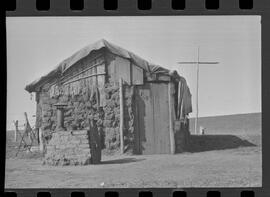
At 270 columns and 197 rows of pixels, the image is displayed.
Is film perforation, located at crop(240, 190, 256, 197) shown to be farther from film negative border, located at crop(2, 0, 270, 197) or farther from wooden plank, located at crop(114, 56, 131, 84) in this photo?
wooden plank, located at crop(114, 56, 131, 84)

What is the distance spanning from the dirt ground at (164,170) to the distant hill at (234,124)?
6 centimetres

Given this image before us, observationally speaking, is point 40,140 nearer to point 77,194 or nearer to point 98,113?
point 98,113

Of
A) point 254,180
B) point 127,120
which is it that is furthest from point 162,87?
point 254,180

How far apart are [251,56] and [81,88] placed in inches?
127

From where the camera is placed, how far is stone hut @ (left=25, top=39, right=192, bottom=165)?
10953mm

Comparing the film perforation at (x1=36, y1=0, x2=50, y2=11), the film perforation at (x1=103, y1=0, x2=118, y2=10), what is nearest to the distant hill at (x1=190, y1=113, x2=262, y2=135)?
the film perforation at (x1=103, y1=0, x2=118, y2=10)

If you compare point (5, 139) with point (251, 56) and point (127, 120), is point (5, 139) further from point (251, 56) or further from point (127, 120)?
point (251, 56)

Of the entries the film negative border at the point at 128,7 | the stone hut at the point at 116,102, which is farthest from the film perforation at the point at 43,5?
the stone hut at the point at 116,102

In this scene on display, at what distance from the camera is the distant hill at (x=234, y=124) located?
34.8 ft

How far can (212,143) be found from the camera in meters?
11.0

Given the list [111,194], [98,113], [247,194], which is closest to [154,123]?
[98,113]

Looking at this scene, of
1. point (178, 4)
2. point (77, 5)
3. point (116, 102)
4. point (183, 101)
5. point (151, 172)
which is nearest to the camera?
point (178, 4)

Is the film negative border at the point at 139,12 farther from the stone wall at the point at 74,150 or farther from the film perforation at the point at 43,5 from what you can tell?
the stone wall at the point at 74,150

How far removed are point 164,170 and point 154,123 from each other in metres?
1.00
